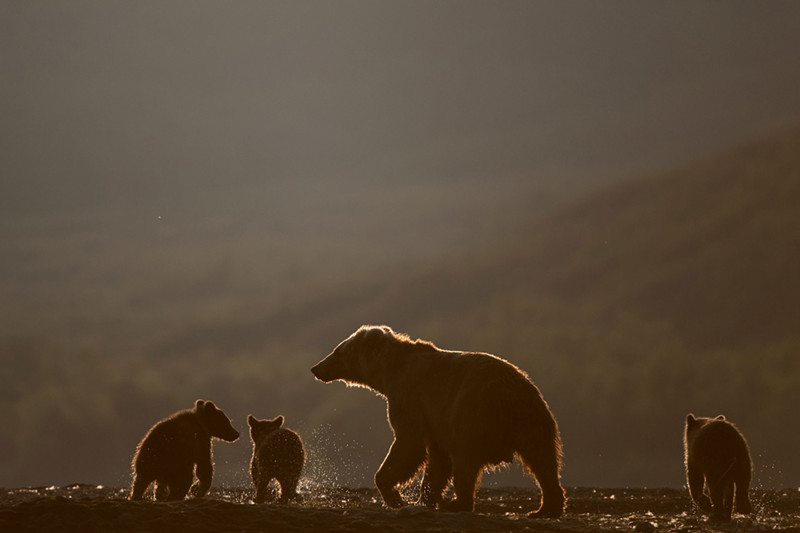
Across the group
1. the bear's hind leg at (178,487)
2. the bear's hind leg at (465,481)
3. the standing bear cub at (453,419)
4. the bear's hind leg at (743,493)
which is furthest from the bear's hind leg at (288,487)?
the bear's hind leg at (743,493)

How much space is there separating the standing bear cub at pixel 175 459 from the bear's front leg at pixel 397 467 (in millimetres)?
4125

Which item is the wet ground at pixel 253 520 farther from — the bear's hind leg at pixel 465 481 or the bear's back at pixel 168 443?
the bear's back at pixel 168 443

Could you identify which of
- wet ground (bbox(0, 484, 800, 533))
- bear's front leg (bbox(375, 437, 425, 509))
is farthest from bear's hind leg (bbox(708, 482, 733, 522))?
bear's front leg (bbox(375, 437, 425, 509))

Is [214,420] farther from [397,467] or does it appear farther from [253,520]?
[253,520]

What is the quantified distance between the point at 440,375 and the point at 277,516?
12.1ft

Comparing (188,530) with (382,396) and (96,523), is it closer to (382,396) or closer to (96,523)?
(96,523)

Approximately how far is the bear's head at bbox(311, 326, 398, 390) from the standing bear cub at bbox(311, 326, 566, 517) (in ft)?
0.07

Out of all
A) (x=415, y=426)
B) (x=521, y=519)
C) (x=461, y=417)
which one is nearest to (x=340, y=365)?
(x=415, y=426)

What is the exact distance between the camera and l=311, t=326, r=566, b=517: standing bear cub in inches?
484

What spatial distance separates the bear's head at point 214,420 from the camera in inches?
698

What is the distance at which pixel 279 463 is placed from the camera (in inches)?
700

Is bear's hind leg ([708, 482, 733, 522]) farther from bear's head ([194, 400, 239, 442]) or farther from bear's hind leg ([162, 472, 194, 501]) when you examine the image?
bear's head ([194, 400, 239, 442])

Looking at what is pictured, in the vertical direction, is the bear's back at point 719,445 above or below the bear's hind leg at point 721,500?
above

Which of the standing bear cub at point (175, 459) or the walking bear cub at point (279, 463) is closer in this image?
the standing bear cub at point (175, 459)
